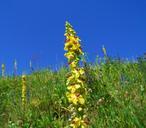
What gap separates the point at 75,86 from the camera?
529 cm

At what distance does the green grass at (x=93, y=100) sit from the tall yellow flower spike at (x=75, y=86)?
1.77 meters

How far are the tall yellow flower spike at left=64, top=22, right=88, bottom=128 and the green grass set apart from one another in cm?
177

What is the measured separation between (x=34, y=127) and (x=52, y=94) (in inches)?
39.2

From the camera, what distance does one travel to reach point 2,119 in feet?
32.1

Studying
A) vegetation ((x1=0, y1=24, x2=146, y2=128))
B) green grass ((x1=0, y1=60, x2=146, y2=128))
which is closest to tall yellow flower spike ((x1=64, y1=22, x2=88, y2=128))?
vegetation ((x1=0, y1=24, x2=146, y2=128))

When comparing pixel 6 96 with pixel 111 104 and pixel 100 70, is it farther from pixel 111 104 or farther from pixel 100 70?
pixel 111 104

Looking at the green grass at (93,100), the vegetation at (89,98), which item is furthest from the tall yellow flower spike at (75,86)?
the green grass at (93,100)

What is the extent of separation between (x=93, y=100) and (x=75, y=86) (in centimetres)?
386

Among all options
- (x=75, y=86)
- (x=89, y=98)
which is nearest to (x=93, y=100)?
(x=89, y=98)

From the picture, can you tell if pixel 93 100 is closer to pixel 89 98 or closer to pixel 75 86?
pixel 89 98

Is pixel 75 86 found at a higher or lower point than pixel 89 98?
lower

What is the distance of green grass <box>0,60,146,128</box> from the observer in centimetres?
767

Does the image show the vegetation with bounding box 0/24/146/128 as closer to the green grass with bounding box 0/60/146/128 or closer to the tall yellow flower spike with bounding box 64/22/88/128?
the green grass with bounding box 0/60/146/128

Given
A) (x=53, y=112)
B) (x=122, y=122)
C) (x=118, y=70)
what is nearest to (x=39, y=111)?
(x=53, y=112)
